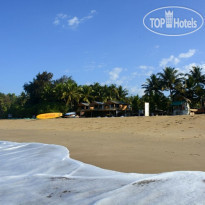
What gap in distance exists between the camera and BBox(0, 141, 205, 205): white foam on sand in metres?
1.73

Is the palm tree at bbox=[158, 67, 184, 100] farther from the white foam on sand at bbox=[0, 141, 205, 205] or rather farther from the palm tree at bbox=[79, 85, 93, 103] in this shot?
the white foam on sand at bbox=[0, 141, 205, 205]

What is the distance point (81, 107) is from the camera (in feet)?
138

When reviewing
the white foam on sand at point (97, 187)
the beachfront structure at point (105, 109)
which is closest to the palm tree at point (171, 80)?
the beachfront structure at point (105, 109)

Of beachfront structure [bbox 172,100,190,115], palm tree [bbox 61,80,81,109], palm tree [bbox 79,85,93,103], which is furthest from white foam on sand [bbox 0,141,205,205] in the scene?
palm tree [bbox 79,85,93,103]

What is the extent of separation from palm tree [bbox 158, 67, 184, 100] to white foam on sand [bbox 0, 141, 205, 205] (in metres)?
34.0

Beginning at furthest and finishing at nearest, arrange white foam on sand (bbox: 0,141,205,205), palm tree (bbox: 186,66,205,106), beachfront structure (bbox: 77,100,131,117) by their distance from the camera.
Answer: beachfront structure (bbox: 77,100,131,117) < palm tree (bbox: 186,66,205,106) < white foam on sand (bbox: 0,141,205,205)

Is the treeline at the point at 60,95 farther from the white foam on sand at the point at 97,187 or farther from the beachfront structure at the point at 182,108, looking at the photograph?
the white foam on sand at the point at 97,187

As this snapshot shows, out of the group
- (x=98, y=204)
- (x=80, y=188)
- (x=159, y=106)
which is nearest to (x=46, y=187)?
(x=80, y=188)

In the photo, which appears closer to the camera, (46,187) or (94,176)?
(46,187)

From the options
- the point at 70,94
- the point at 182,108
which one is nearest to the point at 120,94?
the point at 70,94

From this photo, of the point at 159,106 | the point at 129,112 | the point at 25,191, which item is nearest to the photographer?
the point at 25,191

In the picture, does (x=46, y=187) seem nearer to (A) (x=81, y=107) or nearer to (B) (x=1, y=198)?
(B) (x=1, y=198)

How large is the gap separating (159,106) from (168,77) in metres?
5.44

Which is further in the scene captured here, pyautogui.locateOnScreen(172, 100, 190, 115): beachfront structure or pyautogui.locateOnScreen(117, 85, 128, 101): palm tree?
pyautogui.locateOnScreen(117, 85, 128, 101): palm tree
